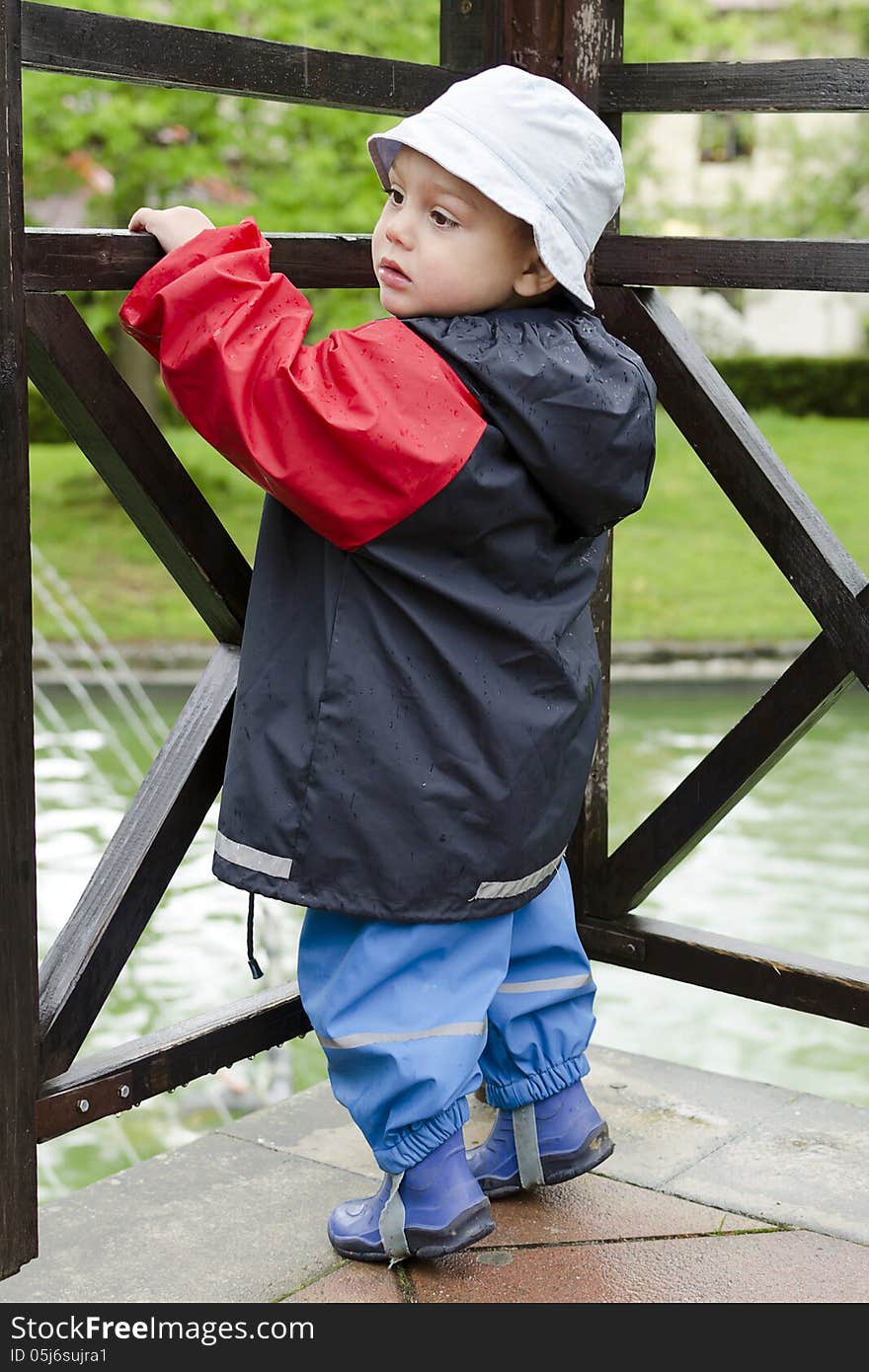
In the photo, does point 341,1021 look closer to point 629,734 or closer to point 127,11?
point 629,734

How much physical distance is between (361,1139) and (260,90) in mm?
1313

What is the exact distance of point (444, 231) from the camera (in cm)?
175

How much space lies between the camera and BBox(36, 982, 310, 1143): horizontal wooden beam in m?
1.80

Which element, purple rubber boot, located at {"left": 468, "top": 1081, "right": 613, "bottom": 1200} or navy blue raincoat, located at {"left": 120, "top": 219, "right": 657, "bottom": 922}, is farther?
purple rubber boot, located at {"left": 468, "top": 1081, "right": 613, "bottom": 1200}

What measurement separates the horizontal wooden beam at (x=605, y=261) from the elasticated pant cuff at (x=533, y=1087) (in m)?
0.91

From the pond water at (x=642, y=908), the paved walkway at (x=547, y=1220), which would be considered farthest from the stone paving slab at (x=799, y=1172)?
the pond water at (x=642, y=908)

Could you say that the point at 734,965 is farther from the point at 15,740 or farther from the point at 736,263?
the point at 15,740

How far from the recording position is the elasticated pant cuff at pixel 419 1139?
6.21 ft

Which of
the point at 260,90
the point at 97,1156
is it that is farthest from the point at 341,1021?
the point at 97,1156

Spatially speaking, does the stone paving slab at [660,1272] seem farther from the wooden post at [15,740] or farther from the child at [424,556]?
the wooden post at [15,740]

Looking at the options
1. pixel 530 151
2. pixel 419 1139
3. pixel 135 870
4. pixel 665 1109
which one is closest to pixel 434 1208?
pixel 419 1139

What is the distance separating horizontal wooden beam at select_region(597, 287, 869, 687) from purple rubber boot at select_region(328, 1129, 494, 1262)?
2.44ft

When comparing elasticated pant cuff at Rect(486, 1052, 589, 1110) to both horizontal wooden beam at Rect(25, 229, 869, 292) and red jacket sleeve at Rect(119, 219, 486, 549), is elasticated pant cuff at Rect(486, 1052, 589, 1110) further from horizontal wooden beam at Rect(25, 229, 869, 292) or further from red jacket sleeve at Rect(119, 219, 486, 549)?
horizontal wooden beam at Rect(25, 229, 869, 292)

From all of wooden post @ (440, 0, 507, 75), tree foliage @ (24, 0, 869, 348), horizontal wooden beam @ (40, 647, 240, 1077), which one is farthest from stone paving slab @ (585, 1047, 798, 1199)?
tree foliage @ (24, 0, 869, 348)
